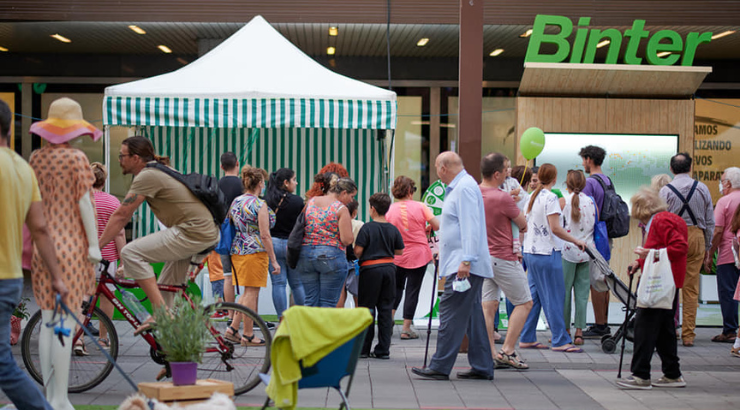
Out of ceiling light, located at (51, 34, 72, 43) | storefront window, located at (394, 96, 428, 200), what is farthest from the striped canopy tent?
storefront window, located at (394, 96, 428, 200)

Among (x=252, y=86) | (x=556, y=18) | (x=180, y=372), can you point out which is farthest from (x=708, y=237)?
(x=180, y=372)

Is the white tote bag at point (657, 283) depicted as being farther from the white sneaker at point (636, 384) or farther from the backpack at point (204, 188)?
the backpack at point (204, 188)

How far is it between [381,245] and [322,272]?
25.8 inches

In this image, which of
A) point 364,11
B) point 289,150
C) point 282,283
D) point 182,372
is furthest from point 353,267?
point 364,11

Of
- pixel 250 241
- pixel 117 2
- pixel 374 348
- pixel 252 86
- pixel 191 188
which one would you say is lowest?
pixel 374 348

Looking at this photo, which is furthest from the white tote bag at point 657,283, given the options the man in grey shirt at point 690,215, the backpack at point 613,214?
the backpack at point 613,214

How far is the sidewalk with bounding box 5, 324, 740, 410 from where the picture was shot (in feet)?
20.5

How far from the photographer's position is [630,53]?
Result: 509 inches

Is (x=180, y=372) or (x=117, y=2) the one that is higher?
(x=117, y=2)

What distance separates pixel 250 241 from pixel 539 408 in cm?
383

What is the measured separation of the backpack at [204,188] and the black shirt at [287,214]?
2.80 meters

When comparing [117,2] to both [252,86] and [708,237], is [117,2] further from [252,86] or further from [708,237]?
[708,237]

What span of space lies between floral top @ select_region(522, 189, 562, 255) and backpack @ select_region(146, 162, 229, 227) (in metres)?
3.63

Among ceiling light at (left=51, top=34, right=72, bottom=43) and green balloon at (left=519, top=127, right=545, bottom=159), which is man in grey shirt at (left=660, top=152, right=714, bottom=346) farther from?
ceiling light at (left=51, top=34, right=72, bottom=43)
